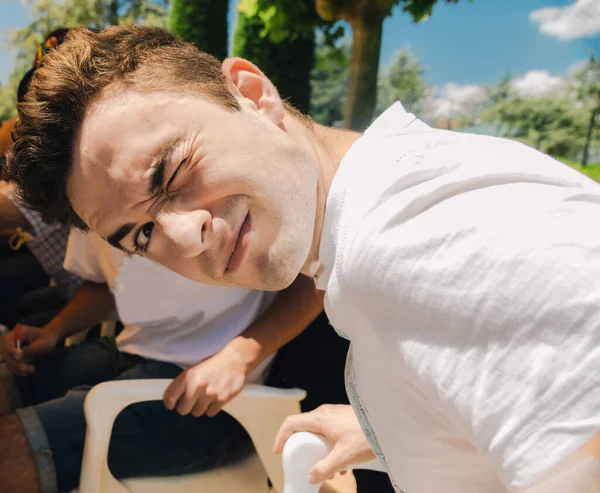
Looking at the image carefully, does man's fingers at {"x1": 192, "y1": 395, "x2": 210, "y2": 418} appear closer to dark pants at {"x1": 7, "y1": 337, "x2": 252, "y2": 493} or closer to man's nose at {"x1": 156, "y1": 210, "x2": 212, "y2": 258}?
dark pants at {"x1": 7, "y1": 337, "x2": 252, "y2": 493}

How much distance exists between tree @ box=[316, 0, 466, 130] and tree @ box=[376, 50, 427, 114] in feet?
2.31

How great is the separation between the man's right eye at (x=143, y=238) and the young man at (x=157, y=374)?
41 centimetres

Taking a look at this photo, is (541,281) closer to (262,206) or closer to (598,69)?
(262,206)

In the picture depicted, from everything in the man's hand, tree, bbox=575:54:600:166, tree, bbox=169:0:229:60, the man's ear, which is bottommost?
the man's hand

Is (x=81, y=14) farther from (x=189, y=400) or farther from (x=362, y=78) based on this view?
(x=189, y=400)

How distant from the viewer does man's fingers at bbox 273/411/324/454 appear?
92cm

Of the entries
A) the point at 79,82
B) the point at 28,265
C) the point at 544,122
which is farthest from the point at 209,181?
the point at 544,122

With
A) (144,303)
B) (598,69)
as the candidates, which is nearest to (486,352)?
(144,303)

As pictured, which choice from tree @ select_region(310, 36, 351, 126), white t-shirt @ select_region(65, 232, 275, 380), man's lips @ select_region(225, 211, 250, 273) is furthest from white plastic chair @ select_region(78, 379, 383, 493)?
tree @ select_region(310, 36, 351, 126)

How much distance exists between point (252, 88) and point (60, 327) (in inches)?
46.4

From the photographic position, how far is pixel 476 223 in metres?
0.48

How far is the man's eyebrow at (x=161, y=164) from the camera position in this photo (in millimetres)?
805

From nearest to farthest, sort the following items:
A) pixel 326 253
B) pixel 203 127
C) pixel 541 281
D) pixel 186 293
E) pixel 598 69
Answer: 1. pixel 541 281
2. pixel 326 253
3. pixel 203 127
4. pixel 186 293
5. pixel 598 69

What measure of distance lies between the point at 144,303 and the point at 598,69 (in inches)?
120
